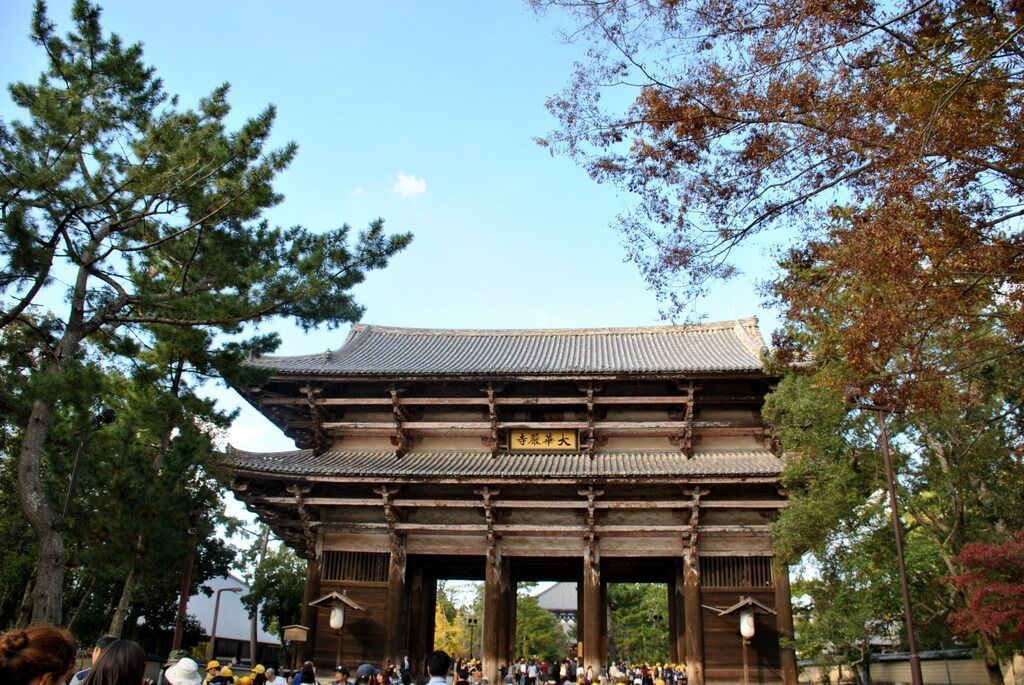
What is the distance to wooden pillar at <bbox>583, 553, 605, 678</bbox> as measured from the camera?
66.1 feet

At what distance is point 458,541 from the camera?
72.1 ft

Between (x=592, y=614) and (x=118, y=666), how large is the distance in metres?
18.5

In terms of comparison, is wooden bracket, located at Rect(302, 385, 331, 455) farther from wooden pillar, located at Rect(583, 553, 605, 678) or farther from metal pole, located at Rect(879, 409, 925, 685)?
metal pole, located at Rect(879, 409, 925, 685)

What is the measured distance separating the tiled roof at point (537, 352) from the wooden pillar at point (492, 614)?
5.46 m

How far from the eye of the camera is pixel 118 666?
3633 mm

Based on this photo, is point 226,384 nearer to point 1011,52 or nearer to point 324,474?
point 324,474

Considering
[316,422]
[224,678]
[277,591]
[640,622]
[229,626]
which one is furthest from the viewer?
[640,622]

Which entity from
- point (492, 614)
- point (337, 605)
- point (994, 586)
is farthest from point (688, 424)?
point (337, 605)

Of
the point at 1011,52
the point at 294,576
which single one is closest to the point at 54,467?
the point at 294,576

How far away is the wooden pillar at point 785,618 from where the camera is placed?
1922cm

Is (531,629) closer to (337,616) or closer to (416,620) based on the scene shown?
(416,620)

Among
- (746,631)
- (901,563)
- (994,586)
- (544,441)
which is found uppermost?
(544,441)

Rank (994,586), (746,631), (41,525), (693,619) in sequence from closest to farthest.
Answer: (41,525), (994,586), (746,631), (693,619)

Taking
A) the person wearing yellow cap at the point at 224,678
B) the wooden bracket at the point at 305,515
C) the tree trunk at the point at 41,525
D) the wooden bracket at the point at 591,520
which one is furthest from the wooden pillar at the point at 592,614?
the tree trunk at the point at 41,525
